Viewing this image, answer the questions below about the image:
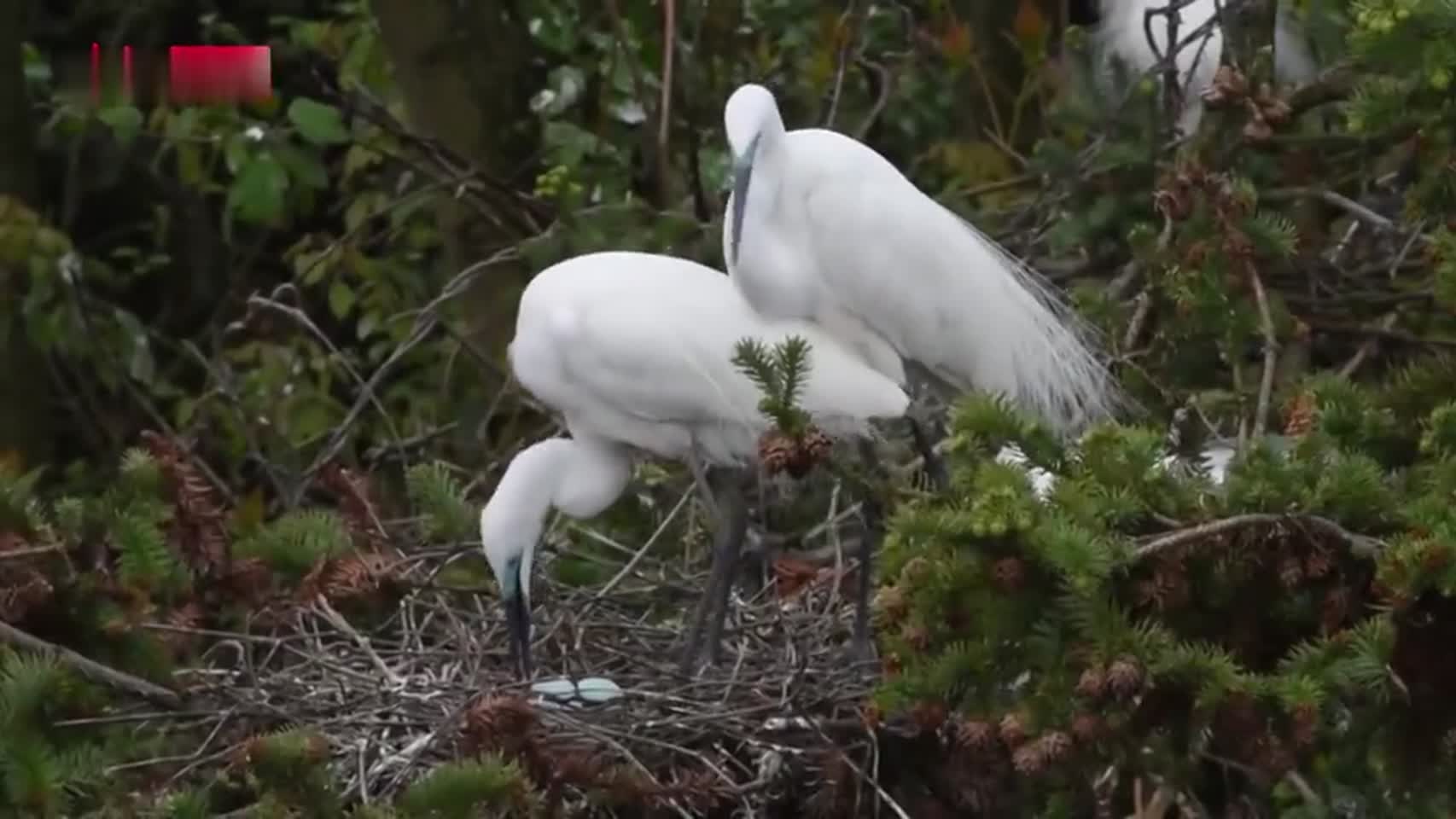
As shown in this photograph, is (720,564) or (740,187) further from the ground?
(740,187)

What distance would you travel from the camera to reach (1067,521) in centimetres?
146

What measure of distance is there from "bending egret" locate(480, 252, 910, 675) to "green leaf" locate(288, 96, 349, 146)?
1038 millimetres

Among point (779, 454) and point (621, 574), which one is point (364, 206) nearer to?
point (621, 574)

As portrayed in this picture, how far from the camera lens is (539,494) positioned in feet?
8.29

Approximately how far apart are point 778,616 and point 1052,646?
119cm

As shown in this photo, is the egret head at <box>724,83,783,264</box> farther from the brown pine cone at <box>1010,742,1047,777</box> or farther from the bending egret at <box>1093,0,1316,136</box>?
the brown pine cone at <box>1010,742,1047,777</box>

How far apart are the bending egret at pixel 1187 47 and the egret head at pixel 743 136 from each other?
1.62 ft

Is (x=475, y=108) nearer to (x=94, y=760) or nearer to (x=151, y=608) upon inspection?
(x=151, y=608)

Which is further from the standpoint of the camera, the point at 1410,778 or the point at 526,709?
the point at 526,709

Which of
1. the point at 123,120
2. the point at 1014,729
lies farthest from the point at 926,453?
the point at 123,120

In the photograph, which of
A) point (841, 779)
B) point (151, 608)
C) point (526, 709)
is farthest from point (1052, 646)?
point (151, 608)

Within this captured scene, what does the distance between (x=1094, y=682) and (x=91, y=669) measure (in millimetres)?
849

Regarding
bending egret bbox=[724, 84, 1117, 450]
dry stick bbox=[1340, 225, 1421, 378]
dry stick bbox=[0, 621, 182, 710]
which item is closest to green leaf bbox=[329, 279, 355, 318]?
bending egret bbox=[724, 84, 1117, 450]
